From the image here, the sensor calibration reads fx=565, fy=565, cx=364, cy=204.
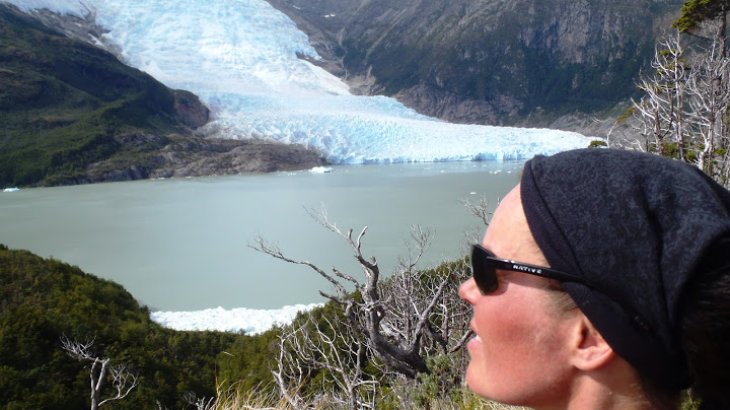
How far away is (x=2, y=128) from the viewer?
113 ft

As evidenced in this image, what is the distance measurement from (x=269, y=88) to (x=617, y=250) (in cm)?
4939

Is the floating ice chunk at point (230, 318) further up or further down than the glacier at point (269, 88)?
further down

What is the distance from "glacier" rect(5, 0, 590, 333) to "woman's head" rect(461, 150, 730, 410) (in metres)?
25.4

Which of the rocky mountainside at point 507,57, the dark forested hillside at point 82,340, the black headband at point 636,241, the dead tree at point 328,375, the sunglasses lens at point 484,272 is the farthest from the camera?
the rocky mountainside at point 507,57

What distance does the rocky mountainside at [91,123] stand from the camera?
1210 inches

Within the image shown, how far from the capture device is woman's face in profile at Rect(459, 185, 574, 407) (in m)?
0.74

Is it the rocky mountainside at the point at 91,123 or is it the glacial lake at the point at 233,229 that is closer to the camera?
the glacial lake at the point at 233,229

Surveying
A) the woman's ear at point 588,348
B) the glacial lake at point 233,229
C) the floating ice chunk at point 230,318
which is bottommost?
the floating ice chunk at point 230,318

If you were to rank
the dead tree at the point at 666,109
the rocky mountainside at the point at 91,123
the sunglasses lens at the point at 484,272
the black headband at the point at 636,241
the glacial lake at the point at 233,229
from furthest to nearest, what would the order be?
the rocky mountainside at the point at 91,123 < the glacial lake at the point at 233,229 < the dead tree at the point at 666,109 < the sunglasses lens at the point at 484,272 < the black headband at the point at 636,241

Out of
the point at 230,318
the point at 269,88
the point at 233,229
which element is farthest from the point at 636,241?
the point at 269,88

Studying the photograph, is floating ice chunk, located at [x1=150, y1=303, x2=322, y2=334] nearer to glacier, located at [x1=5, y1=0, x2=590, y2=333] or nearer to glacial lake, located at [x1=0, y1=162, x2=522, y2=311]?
glacial lake, located at [x1=0, y1=162, x2=522, y2=311]

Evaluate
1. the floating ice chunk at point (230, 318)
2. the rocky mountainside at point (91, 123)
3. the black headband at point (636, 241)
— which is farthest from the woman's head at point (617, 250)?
the rocky mountainside at point (91, 123)

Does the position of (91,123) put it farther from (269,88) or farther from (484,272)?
(484,272)

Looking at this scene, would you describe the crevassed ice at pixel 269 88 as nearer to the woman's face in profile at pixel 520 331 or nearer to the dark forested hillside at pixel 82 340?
the dark forested hillside at pixel 82 340
